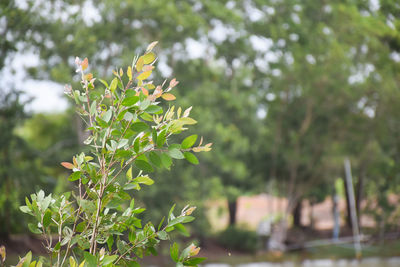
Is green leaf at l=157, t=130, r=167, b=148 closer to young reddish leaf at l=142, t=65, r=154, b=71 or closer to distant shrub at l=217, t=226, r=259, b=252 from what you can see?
young reddish leaf at l=142, t=65, r=154, b=71

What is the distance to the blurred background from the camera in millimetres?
9828

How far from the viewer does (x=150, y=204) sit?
9.33 metres

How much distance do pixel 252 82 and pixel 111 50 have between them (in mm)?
4243

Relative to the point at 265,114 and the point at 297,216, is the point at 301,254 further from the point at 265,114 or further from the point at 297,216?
the point at 265,114

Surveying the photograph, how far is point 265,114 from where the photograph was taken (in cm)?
1238

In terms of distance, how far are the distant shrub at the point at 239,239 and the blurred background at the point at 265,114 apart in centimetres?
3

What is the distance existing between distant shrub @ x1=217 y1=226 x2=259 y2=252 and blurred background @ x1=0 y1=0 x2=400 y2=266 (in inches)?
1.3

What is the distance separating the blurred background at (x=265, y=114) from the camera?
32.2 ft

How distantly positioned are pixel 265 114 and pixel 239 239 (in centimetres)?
333

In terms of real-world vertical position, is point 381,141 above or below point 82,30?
below

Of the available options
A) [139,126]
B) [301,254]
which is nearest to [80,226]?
[139,126]

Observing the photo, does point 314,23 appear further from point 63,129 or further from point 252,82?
point 63,129

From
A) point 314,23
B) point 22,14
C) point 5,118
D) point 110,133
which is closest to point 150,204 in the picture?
point 5,118

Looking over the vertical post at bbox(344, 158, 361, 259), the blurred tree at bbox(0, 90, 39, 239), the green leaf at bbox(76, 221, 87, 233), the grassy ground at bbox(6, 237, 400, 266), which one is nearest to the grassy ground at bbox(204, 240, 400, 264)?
the grassy ground at bbox(6, 237, 400, 266)
